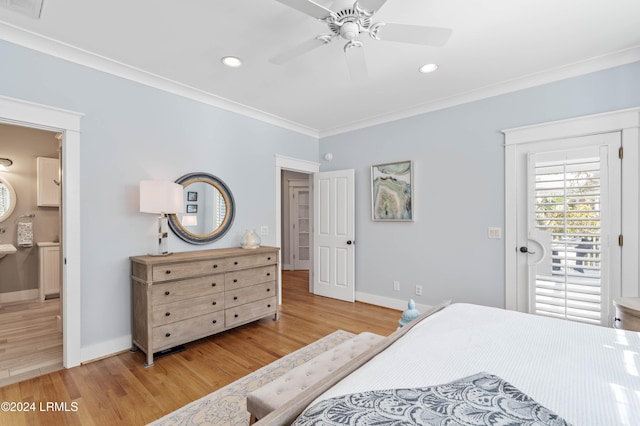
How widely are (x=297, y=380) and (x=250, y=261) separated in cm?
184

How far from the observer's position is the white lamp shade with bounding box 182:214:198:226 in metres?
3.18

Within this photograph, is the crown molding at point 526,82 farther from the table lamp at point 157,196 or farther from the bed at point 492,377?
the table lamp at point 157,196

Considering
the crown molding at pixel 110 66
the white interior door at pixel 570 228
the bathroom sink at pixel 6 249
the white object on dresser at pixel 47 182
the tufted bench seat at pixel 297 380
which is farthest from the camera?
the white object on dresser at pixel 47 182

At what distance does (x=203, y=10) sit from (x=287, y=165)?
2.46 meters

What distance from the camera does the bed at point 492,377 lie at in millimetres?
828

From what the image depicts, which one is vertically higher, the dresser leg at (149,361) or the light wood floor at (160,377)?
the dresser leg at (149,361)

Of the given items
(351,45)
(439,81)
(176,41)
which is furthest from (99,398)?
(439,81)

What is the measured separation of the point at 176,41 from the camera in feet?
7.63

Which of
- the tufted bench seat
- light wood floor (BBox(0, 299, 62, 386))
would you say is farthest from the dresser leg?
the tufted bench seat

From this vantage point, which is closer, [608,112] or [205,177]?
[608,112]

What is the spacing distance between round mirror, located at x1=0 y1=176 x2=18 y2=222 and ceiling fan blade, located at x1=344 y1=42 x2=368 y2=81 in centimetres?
521

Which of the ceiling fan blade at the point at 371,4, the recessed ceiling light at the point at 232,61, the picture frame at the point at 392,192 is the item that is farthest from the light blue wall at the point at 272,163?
the ceiling fan blade at the point at 371,4

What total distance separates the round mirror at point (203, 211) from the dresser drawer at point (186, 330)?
0.85 meters

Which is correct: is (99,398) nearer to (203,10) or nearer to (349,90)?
(203,10)
